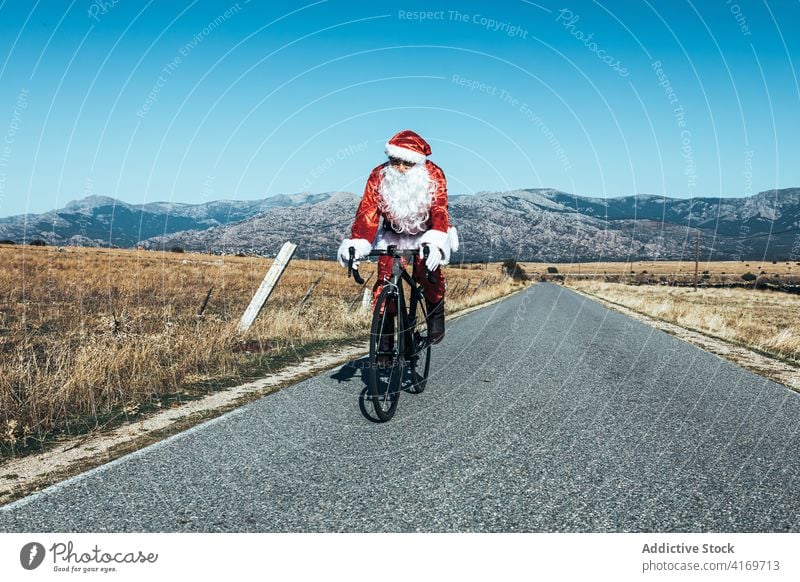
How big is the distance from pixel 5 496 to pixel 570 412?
4.34m

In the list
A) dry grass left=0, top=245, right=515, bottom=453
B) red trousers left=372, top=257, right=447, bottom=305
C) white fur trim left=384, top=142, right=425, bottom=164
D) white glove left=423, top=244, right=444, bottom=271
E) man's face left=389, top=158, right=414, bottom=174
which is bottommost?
dry grass left=0, top=245, right=515, bottom=453

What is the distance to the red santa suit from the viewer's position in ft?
19.1

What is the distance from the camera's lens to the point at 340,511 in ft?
10.4

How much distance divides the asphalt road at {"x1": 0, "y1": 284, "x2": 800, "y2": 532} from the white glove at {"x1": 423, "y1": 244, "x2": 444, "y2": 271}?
1.32m

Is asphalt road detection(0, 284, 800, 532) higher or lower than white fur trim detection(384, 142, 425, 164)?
lower

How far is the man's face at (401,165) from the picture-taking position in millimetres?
6085

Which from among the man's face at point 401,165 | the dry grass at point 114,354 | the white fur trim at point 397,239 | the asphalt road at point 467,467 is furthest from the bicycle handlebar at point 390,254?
the dry grass at point 114,354

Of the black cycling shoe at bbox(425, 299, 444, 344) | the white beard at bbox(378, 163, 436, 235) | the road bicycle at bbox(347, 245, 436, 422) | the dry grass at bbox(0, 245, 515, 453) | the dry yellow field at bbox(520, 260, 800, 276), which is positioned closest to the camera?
the road bicycle at bbox(347, 245, 436, 422)

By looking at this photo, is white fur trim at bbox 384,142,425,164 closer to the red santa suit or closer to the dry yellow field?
the red santa suit

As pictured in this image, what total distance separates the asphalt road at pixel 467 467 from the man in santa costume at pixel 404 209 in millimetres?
1447

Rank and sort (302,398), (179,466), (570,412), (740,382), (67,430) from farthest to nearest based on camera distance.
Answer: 1. (740,382)
2. (302,398)
3. (570,412)
4. (67,430)
5. (179,466)

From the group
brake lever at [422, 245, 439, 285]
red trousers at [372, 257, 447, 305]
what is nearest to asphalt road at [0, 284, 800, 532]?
red trousers at [372, 257, 447, 305]

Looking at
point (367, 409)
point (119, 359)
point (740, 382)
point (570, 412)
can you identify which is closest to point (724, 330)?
point (740, 382)

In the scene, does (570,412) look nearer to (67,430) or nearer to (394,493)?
(394,493)
